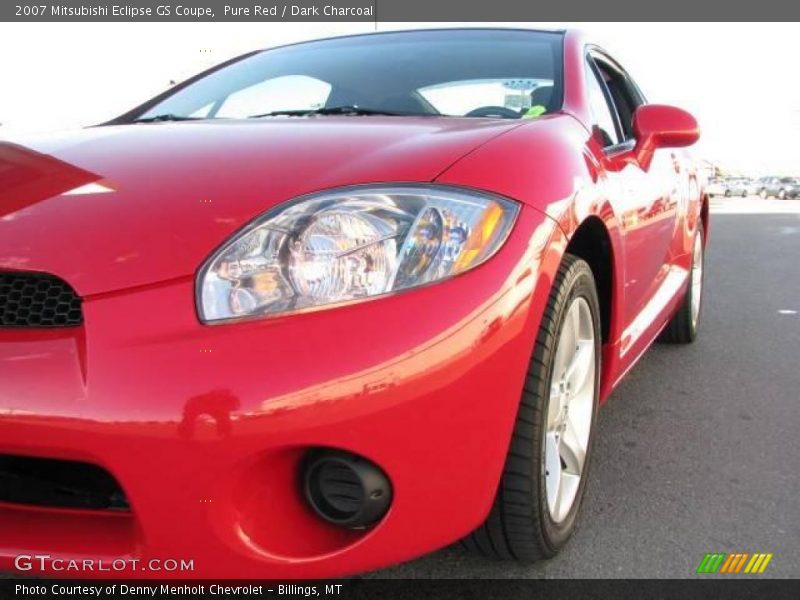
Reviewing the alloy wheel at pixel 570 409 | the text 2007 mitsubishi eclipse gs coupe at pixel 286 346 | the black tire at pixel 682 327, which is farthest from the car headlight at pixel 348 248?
the black tire at pixel 682 327

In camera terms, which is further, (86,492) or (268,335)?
(86,492)

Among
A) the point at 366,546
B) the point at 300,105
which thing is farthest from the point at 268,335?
the point at 300,105

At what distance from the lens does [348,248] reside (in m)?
1.44

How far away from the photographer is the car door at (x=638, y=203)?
2.33 meters

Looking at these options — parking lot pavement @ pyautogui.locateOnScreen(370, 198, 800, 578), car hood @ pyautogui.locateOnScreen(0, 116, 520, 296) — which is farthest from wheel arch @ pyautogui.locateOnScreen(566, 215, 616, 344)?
parking lot pavement @ pyautogui.locateOnScreen(370, 198, 800, 578)

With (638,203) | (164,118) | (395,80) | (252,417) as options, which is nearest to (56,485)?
(252,417)

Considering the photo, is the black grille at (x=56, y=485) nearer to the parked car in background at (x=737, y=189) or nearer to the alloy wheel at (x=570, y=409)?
the alloy wheel at (x=570, y=409)

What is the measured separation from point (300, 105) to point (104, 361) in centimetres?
144

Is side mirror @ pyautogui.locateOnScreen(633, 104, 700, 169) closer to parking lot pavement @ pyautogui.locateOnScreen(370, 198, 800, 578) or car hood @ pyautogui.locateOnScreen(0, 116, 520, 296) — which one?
car hood @ pyautogui.locateOnScreen(0, 116, 520, 296)

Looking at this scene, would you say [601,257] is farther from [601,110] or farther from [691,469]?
[691,469]

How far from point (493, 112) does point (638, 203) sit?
0.60 metres

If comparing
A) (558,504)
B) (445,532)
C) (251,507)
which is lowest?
(558,504)

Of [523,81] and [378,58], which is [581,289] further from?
[378,58]

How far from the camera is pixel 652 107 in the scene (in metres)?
2.59
